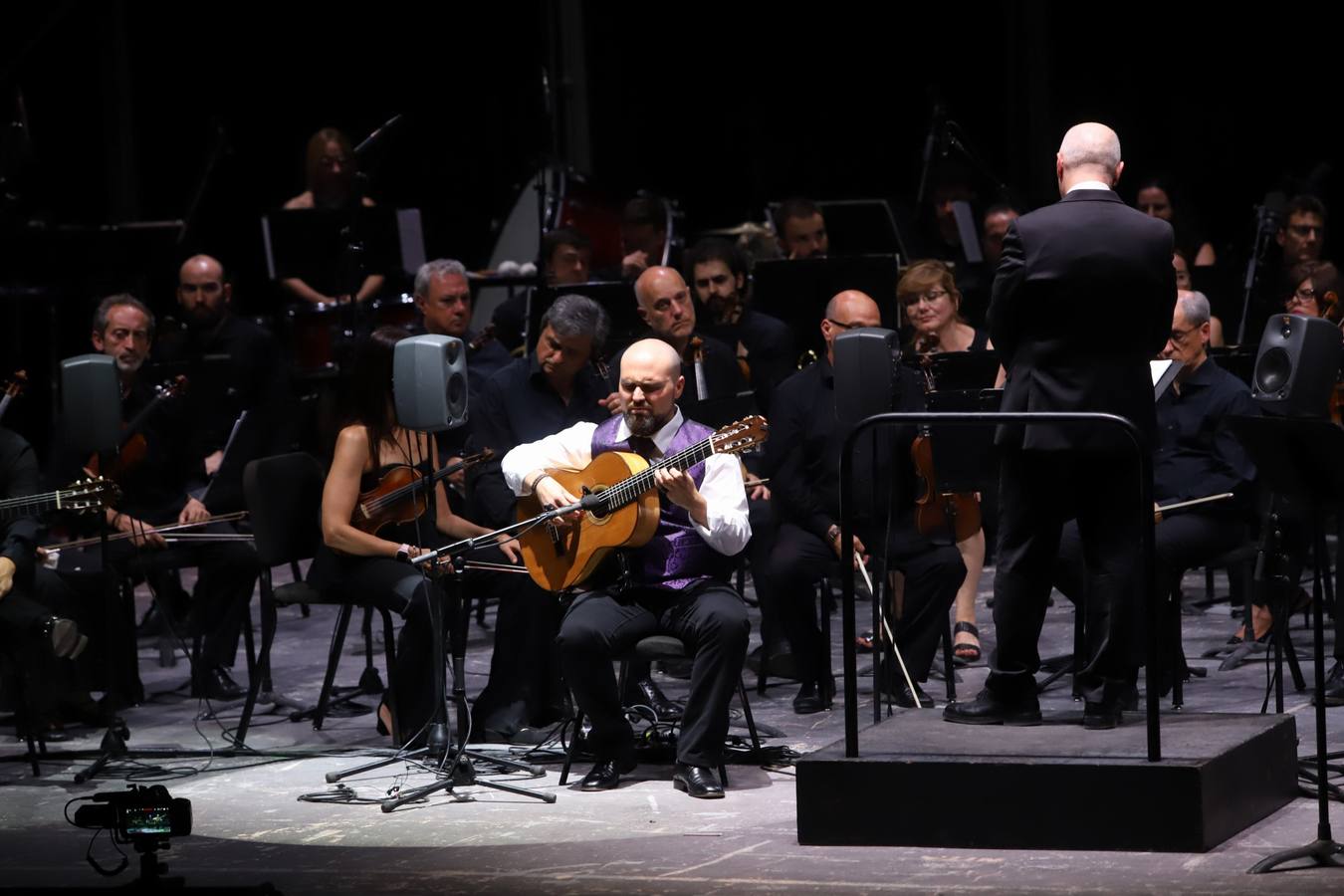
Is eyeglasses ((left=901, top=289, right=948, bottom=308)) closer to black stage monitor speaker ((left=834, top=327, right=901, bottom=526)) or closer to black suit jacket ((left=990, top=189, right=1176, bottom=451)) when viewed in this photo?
black stage monitor speaker ((left=834, top=327, right=901, bottom=526))

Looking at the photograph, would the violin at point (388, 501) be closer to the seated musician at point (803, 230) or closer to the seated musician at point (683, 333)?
the seated musician at point (683, 333)

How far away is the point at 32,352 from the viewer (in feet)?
34.9

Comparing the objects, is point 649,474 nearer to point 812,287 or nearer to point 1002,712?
point 1002,712

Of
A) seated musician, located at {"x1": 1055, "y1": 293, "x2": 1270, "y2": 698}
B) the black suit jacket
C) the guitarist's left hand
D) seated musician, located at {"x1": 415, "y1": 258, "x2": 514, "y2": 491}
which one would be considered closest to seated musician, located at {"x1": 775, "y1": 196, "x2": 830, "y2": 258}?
seated musician, located at {"x1": 415, "y1": 258, "x2": 514, "y2": 491}

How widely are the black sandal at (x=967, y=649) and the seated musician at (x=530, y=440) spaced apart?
1.35 m

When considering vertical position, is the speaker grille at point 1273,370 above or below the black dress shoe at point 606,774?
above

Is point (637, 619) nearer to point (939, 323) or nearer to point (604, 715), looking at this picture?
point (604, 715)

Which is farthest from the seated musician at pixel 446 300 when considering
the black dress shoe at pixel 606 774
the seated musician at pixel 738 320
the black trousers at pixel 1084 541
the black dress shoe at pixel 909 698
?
the black trousers at pixel 1084 541

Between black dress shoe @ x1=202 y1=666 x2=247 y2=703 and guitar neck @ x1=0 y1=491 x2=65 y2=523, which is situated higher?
guitar neck @ x1=0 y1=491 x2=65 y2=523

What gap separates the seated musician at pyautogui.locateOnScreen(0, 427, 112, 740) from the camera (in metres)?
6.59

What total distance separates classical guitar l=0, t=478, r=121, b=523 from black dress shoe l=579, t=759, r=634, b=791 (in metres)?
1.83

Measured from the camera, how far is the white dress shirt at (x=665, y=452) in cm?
572

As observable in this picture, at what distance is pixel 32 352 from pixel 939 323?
17.1ft

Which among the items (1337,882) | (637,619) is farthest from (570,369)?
(1337,882)
